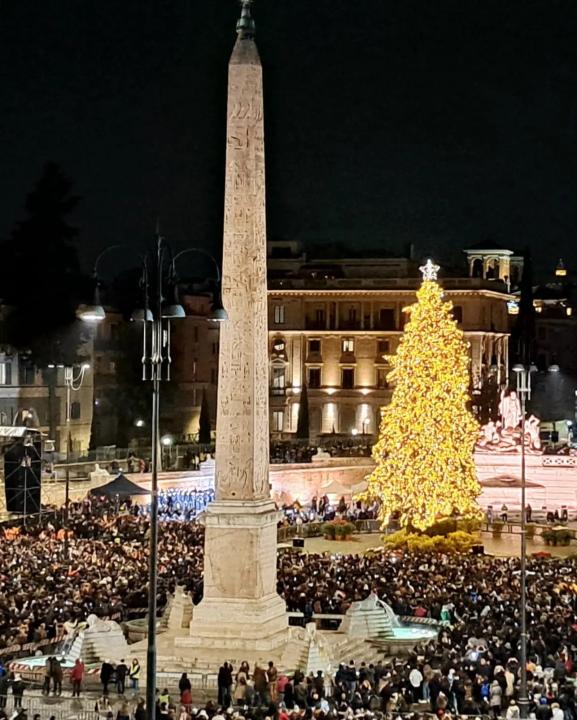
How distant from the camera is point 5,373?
206 feet

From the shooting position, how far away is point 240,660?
24641 millimetres

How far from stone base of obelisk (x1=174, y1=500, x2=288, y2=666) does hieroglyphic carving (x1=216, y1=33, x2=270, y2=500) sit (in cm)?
44

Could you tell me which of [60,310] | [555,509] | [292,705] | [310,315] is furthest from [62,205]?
[292,705]

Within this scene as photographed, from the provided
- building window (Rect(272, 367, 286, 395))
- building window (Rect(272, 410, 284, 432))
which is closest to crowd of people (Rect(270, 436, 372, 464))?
building window (Rect(272, 410, 284, 432))

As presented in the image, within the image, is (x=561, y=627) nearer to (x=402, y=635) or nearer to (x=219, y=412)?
(x=402, y=635)

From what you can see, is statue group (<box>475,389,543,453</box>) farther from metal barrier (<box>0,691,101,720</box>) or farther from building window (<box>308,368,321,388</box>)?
metal barrier (<box>0,691,101,720</box>)

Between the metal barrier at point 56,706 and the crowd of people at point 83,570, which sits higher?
the crowd of people at point 83,570

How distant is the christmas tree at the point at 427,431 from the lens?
4834cm

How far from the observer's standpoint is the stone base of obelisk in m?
25.4

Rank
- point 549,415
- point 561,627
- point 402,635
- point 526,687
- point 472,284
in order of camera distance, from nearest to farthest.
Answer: point 526,687 < point 561,627 < point 402,635 < point 472,284 < point 549,415

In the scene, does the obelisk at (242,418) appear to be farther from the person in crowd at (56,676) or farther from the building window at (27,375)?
the building window at (27,375)

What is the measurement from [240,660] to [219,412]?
4460 millimetres

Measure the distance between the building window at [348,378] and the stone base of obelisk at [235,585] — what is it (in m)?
58.7

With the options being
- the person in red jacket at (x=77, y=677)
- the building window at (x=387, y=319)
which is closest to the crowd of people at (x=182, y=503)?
the person in red jacket at (x=77, y=677)
